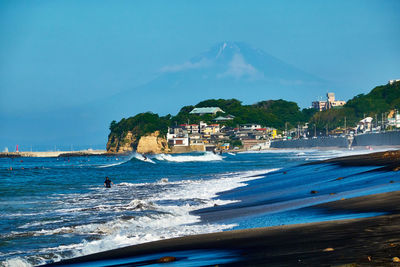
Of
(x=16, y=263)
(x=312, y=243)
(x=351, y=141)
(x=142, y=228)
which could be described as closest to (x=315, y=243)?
(x=312, y=243)

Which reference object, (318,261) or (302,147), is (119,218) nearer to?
(318,261)

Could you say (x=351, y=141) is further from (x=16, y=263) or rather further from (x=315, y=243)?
(x=315, y=243)

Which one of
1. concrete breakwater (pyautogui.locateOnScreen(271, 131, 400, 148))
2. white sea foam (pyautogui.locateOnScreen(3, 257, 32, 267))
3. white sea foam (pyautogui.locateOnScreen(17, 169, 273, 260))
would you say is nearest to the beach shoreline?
white sea foam (pyautogui.locateOnScreen(3, 257, 32, 267))

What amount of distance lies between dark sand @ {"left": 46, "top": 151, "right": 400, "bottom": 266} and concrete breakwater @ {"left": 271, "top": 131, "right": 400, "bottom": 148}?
89.3 m

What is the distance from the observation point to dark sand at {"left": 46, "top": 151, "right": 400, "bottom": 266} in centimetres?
658

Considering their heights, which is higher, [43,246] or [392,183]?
[392,183]

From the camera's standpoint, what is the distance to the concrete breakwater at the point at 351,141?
328 feet

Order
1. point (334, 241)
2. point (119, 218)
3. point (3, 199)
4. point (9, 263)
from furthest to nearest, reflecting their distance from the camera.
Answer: point (3, 199), point (119, 218), point (9, 263), point (334, 241)

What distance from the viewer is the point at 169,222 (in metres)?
15.4

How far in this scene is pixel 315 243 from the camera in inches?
311

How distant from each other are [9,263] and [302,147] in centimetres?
15665

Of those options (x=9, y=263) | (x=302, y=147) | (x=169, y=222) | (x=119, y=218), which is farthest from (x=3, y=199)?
(x=302, y=147)

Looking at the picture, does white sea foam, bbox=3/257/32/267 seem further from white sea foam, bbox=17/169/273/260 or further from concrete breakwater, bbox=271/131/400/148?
concrete breakwater, bbox=271/131/400/148

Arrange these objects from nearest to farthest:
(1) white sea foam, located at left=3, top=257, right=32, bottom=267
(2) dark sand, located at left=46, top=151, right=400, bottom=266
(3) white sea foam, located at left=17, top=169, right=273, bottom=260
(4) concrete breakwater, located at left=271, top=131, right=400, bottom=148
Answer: (2) dark sand, located at left=46, top=151, right=400, bottom=266 → (1) white sea foam, located at left=3, top=257, right=32, bottom=267 → (3) white sea foam, located at left=17, top=169, right=273, bottom=260 → (4) concrete breakwater, located at left=271, top=131, right=400, bottom=148
